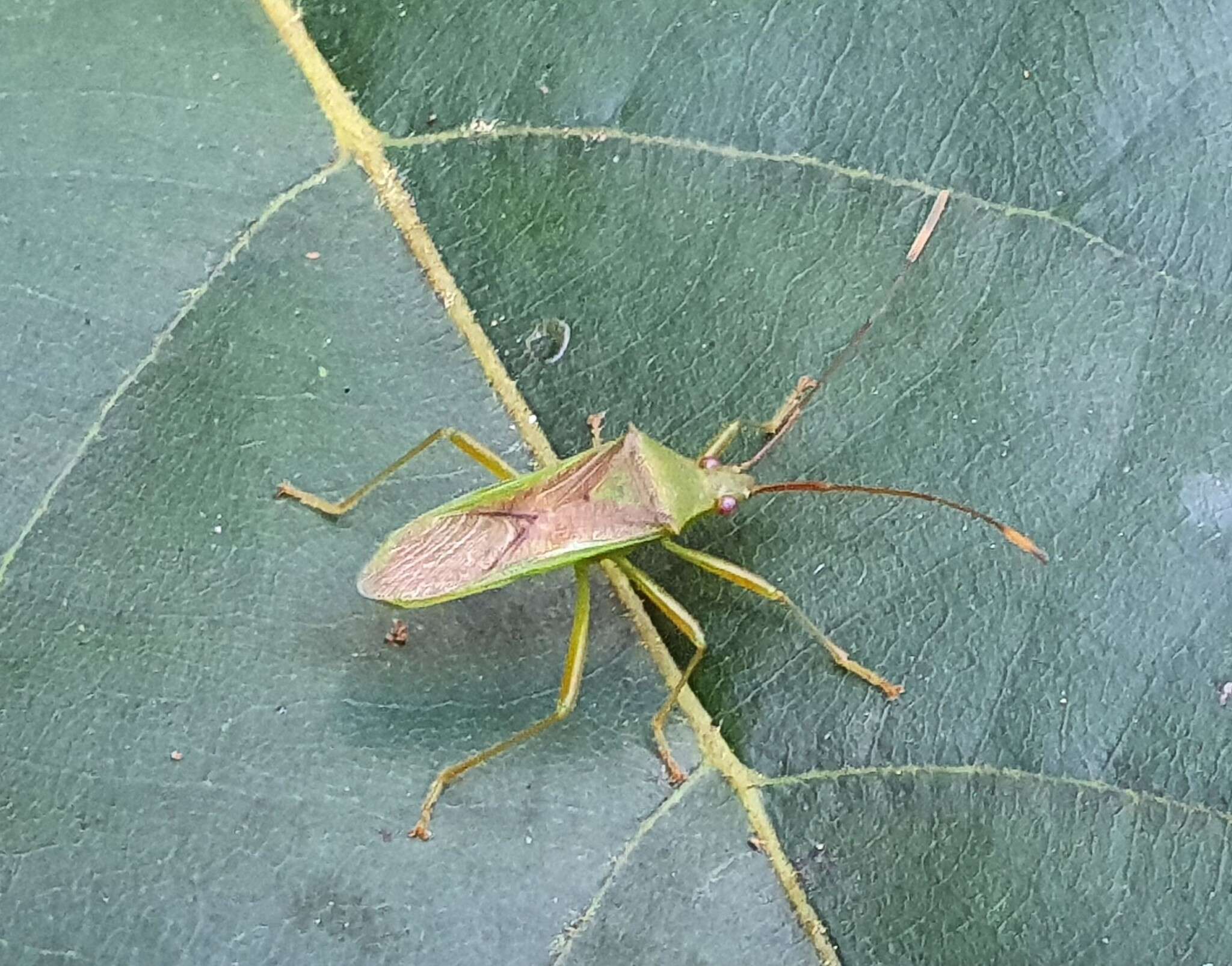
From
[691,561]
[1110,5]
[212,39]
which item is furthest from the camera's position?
[691,561]

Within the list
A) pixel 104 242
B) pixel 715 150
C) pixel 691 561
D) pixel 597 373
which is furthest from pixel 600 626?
pixel 104 242

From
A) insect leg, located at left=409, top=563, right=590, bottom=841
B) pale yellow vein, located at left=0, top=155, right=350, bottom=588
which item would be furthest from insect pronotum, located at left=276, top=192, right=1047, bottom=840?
pale yellow vein, located at left=0, top=155, right=350, bottom=588

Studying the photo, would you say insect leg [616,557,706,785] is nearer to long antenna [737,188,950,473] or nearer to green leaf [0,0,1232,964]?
green leaf [0,0,1232,964]

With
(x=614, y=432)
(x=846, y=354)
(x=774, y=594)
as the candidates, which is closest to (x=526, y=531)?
(x=614, y=432)

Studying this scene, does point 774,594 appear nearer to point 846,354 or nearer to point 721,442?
point 721,442

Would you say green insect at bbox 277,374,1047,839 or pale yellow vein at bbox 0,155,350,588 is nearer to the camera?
pale yellow vein at bbox 0,155,350,588

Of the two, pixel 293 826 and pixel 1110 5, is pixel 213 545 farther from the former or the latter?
pixel 1110 5

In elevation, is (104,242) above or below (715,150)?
below

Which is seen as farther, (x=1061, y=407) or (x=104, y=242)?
(x=1061, y=407)
